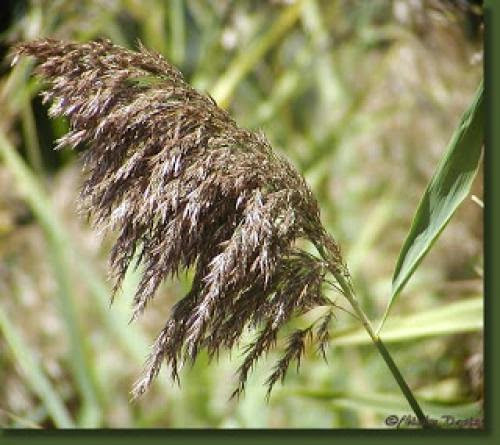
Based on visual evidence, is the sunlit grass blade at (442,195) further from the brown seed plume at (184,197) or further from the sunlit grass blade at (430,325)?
the sunlit grass blade at (430,325)

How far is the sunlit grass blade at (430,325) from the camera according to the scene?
156cm

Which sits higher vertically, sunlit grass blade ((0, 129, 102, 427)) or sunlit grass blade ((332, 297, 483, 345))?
sunlit grass blade ((0, 129, 102, 427))

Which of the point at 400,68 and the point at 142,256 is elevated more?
the point at 142,256

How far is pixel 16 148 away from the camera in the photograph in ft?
6.40

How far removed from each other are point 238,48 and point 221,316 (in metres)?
1.02

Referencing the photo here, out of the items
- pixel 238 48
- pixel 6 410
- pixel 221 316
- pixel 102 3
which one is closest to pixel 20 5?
pixel 102 3

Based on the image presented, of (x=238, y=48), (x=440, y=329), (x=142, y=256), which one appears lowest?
(x=440, y=329)

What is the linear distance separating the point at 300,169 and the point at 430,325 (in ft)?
1.49

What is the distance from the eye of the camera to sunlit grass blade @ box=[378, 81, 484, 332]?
120 cm

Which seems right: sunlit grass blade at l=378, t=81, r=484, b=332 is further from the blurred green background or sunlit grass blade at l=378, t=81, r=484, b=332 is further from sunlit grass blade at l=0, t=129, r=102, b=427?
sunlit grass blade at l=0, t=129, r=102, b=427

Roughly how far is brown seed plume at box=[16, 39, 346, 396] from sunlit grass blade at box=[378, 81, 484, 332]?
0.13 metres

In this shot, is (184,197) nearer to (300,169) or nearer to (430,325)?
(430,325)

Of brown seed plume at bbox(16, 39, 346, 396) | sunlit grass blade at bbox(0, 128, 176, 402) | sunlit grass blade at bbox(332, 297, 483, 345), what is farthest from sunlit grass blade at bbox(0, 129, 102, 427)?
brown seed plume at bbox(16, 39, 346, 396)

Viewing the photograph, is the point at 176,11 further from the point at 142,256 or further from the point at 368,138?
the point at 142,256
